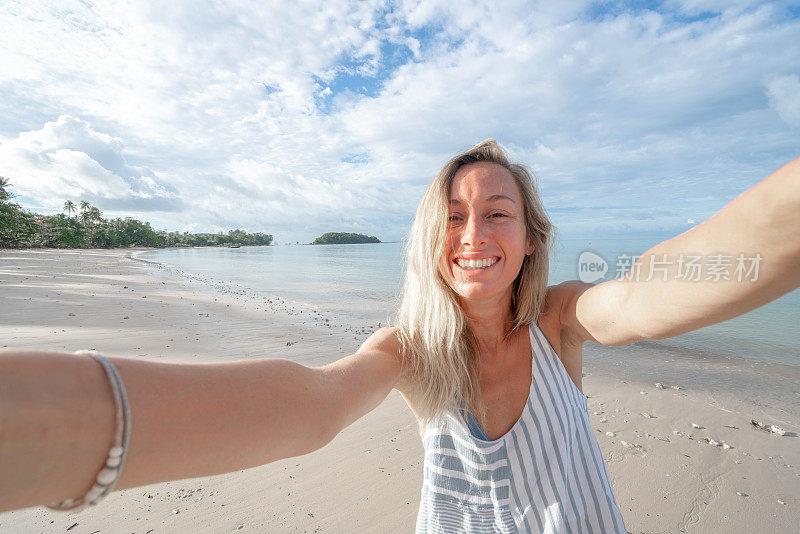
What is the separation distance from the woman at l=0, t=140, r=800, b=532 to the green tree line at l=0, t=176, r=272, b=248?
64.4 meters

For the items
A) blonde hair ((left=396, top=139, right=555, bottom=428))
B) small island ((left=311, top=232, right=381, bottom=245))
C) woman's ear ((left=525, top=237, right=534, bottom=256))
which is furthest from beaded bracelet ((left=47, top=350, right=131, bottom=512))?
small island ((left=311, top=232, right=381, bottom=245))

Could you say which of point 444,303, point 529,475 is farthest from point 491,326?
point 529,475

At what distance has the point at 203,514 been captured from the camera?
2.94 meters

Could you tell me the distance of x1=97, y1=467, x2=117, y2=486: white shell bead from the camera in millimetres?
760

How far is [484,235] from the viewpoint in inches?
76.1

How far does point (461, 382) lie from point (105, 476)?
4.87ft

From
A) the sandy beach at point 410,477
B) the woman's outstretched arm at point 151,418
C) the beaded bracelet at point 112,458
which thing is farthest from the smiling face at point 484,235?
the sandy beach at point 410,477

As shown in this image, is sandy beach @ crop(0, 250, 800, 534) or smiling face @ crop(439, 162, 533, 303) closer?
smiling face @ crop(439, 162, 533, 303)

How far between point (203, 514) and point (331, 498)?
41.3 inches

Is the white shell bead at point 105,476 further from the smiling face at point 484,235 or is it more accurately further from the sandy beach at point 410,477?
the sandy beach at point 410,477

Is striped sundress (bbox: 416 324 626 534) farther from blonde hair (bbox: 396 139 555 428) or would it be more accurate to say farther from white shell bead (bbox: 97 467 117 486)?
white shell bead (bbox: 97 467 117 486)

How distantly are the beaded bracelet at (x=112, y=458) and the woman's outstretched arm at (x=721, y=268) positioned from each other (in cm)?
155

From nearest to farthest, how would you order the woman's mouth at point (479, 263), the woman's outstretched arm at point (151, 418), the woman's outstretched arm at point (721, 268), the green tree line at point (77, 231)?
1. the woman's outstretched arm at point (151, 418)
2. the woman's outstretched arm at point (721, 268)
3. the woman's mouth at point (479, 263)
4. the green tree line at point (77, 231)

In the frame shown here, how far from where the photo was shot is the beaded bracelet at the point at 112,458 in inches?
30.0
